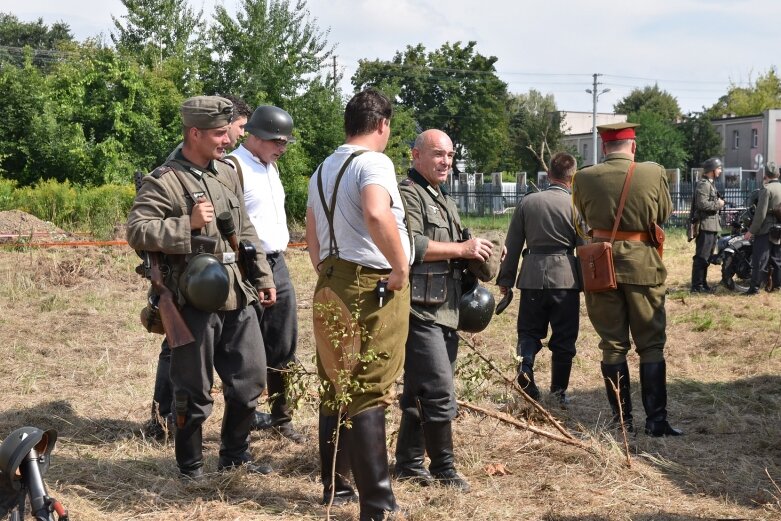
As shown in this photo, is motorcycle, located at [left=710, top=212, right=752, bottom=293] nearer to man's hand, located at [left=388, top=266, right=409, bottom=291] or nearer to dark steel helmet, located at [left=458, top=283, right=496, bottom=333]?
dark steel helmet, located at [left=458, top=283, right=496, bottom=333]

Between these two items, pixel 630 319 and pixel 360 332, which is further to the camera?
pixel 630 319

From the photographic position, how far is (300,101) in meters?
22.2

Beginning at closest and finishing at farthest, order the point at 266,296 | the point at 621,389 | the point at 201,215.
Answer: the point at 201,215, the point at 266,296, the point at 621,389

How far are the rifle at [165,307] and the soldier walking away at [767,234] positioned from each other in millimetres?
9586

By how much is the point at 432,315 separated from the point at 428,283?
0.16 metres

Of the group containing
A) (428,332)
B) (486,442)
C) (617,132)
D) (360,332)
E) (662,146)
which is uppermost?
(662,146)

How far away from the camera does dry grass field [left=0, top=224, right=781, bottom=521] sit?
4.54 meters

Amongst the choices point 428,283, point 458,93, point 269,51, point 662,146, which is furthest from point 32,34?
point 428,283

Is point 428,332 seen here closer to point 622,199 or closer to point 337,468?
point 337,468

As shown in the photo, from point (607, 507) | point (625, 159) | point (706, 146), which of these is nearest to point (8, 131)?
point (625, 159)

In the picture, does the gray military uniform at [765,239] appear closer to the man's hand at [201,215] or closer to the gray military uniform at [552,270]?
the gray military uniform at [552,270]

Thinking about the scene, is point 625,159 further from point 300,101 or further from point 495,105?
point 495,105

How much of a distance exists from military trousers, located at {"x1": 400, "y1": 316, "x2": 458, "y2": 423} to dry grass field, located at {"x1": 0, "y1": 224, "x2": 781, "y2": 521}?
391 millimetres

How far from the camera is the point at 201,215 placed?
180 inches
